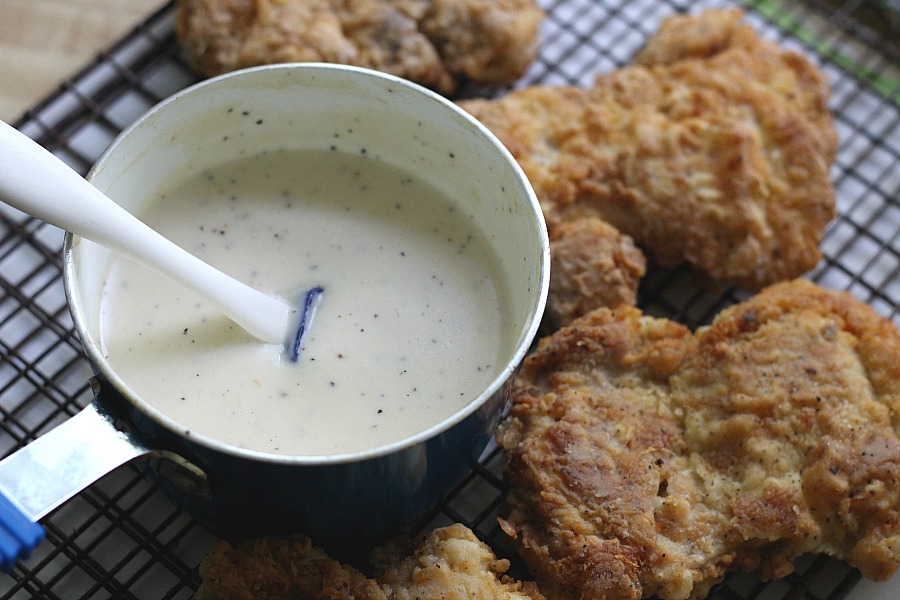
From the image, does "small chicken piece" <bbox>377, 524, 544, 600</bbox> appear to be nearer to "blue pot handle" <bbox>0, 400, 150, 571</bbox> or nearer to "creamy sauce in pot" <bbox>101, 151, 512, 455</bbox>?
"creamy sauce in pot" <bbox>101, 151, 512, 455</bbox>

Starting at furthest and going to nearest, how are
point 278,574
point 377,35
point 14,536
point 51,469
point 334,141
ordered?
point 377,35
point 334,141
point 278,574
point 51,469
point 14,536

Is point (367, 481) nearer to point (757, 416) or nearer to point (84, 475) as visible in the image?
point (84, 475)

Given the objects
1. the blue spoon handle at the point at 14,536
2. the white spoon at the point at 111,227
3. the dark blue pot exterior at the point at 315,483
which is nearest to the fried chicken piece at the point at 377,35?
the white spoon at the point at 111,227

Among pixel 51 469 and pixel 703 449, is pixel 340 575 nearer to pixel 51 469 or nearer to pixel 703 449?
pixel 51 469

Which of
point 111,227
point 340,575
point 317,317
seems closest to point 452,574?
point 340,575

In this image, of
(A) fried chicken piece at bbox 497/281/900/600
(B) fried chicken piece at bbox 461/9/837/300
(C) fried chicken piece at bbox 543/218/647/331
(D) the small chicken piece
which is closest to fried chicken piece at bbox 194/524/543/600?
(D) the small chicken piece
